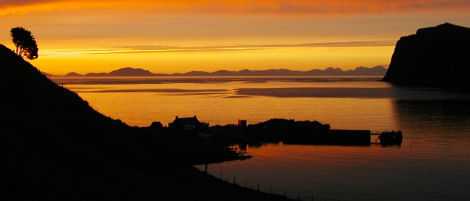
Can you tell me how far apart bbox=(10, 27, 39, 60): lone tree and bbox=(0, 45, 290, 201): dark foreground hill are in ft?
65.1

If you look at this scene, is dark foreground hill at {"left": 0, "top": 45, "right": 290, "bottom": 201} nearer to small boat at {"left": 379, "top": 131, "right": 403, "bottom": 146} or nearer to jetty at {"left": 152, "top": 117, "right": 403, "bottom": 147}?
jetty at {"left": 152, "top": 117, "right": 403, "bottom": 147}

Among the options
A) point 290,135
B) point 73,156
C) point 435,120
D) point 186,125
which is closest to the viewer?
point 73,156

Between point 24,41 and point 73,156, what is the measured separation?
5110 centimetres

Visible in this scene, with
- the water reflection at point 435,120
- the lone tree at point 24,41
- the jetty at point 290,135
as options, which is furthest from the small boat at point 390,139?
the lone tree at point 24,41

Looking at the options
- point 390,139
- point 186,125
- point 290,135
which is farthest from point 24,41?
point 390,139

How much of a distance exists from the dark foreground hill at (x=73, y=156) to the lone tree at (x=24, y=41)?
19.9 m

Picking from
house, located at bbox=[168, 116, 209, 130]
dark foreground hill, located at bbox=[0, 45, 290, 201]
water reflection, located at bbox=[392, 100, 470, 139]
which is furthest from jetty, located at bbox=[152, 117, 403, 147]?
dark foreground hill, located at bbox=[0, 45, 290, 201]

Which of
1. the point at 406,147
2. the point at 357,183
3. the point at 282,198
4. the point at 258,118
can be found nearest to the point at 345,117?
the point at 258,118

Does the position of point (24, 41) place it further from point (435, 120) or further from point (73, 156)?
point (435, 120)

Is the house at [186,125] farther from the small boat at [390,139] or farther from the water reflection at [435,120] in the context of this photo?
the water reflection at [435,120]

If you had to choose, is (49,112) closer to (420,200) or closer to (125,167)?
(125,167)

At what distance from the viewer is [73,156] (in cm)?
4100

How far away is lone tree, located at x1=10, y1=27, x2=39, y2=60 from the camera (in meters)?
83.4

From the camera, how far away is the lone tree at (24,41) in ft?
274
